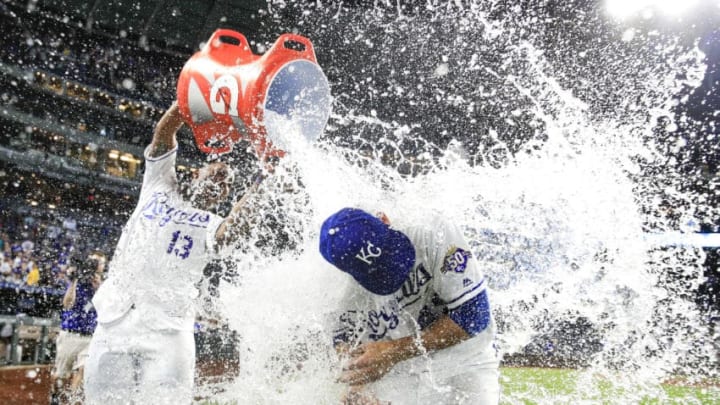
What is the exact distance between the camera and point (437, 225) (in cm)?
206

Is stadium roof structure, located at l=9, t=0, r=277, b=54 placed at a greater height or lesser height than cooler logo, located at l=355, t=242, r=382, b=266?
greater

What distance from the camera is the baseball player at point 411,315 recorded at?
1.92 m

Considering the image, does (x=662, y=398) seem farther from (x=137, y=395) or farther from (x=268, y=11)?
(x=268, y=11)

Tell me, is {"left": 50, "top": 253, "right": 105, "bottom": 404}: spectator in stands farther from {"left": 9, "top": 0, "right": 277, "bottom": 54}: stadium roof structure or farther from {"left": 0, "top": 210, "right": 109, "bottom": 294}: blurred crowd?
{"left": 9, "top": 0, "right": 277, "bottom": 54}: stadium roof structure

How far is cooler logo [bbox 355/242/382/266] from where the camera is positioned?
187cm

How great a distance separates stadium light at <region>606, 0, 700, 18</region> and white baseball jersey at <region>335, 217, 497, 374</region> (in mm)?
11947

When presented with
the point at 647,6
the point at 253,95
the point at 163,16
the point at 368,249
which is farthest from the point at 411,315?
the point at 163,16

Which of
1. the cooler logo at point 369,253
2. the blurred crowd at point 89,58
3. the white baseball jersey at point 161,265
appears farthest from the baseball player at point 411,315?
the blurred crowd at point 89,58

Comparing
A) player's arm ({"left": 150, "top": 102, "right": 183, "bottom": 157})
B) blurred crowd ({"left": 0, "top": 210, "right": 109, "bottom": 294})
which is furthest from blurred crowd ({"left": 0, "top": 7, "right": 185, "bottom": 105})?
player's arm ({"left": 150, "top": 102, "right": 183, "bottom": 157})

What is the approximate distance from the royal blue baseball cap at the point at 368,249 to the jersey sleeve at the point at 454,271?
0.34ft

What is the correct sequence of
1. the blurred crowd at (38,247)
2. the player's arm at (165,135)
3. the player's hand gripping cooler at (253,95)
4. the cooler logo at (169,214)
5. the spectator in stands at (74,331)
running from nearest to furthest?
1. the player's hand gripping cooler at (253,95)
2. the cooler logo at (169,214)
3. the player's arm at (165,135)
4. the spectator in stands at (74,331)
5. the blurred crowd at (38,247)

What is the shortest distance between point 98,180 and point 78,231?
2669mm

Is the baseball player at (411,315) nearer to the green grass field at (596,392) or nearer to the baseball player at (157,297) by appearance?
the baseball player at (157,297)

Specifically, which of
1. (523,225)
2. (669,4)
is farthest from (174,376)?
(669,4)
